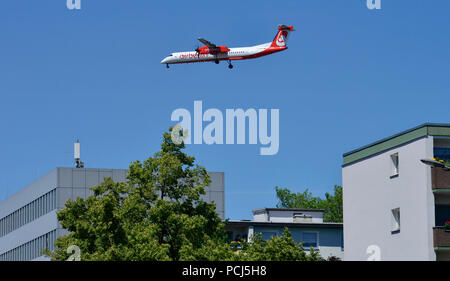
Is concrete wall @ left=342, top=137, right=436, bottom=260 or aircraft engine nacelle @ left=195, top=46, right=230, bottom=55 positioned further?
aircraft engine nacelle @ left=195, top=46, right=230, bottom=55

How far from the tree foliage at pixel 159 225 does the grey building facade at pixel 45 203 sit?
47.2m

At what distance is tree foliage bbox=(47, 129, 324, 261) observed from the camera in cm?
5122

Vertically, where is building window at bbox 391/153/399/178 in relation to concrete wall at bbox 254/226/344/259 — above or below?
above

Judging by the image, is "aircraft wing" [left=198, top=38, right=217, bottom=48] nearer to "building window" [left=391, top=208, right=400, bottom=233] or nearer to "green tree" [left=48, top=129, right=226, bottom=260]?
"building window" [left=391, top=208, right=400, bottom=233]

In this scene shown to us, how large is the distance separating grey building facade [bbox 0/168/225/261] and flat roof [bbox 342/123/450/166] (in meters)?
43.3

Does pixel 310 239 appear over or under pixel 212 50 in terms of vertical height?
under

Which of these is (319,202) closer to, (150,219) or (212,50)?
(212,50)

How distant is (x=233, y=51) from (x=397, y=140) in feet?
125

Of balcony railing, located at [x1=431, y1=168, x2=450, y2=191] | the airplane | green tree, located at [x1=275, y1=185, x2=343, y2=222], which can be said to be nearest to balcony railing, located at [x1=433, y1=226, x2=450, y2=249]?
balcony railing, located at [x1=431, y1=168, x2=450, y2=191]

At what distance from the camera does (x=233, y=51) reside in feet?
321

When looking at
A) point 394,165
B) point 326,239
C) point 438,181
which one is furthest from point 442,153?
point 326,239

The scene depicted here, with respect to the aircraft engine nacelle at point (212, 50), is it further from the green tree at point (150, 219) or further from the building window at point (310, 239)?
the green tree at point (150, 219)

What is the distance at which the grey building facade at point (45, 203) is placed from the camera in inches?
4190

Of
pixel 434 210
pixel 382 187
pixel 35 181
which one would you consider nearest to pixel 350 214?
pixel 382 187
